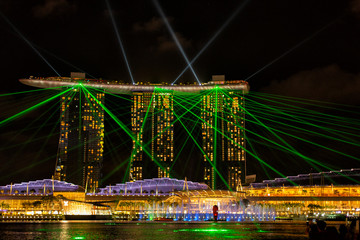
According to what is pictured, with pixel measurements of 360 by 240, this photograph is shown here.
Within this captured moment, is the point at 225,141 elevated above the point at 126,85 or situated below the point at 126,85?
below

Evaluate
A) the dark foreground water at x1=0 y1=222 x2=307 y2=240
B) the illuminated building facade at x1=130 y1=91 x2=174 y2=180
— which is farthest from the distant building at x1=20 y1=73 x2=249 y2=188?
the dark foreground water at x1=0 y1=222 x2=307 y2=240

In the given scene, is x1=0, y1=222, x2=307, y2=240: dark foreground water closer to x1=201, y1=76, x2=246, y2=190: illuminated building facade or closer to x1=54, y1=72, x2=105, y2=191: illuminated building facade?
x1=54, y1=72, x2=105, y2=191: illuminated building facade

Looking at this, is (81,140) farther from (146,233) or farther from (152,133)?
(146,233)

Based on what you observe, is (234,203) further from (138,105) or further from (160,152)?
(138,105)

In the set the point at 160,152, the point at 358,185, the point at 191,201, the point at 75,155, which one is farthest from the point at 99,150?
the point at 358,185

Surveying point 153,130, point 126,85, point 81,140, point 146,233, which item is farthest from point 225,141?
point 146,233

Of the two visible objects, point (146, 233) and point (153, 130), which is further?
point (153, 130)

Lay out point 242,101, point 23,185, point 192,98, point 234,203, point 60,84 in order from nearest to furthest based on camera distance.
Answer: point 234,203 → point 23,185 → point 60,84 → point 242,101 → point 192,98
